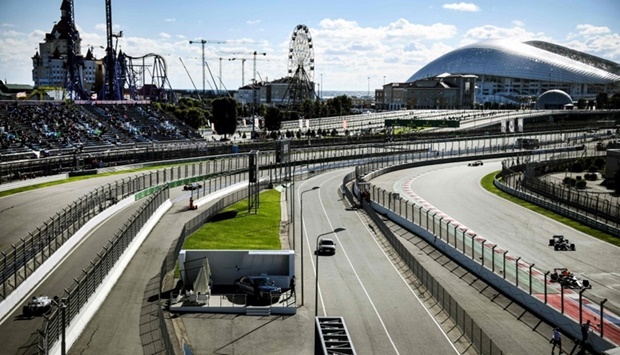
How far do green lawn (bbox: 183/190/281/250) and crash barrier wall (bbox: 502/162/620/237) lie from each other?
21.0 meters

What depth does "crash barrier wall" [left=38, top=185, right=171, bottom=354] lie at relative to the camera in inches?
758

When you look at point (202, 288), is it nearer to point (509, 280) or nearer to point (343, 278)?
point (343, 278)

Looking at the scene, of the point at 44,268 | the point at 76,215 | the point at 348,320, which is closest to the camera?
the point at 348,320

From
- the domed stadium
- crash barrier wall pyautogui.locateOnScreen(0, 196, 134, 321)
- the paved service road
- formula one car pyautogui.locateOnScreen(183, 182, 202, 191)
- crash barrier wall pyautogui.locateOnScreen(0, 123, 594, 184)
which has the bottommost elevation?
the paved service road

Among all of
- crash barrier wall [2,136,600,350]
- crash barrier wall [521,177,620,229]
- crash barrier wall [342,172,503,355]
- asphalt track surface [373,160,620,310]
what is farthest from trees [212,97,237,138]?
crash barrier wall [342,172,503,355]

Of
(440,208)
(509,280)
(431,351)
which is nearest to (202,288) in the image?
(431,351)

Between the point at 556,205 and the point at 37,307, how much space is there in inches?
1534

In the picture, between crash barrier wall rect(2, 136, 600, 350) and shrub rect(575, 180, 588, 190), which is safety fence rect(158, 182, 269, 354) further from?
shrub rect(575, 180, 588, 190)

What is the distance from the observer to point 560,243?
38.3 metres

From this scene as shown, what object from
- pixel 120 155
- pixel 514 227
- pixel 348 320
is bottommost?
pixel 348 320

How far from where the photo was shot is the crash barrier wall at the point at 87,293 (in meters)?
19.3

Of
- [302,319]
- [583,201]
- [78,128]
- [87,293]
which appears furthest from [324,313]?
[78,128]

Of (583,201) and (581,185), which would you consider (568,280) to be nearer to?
(583,201)

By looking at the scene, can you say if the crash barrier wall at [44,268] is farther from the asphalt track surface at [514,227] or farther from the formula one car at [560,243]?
the formula one car at [560,243]
